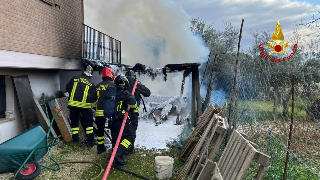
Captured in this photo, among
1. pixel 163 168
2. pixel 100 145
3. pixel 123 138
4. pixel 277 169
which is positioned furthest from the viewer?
pixel 100 145

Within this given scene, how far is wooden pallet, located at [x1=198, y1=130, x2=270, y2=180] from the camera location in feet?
7.35

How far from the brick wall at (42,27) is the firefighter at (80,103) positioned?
48.1 inches

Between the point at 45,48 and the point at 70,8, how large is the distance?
2202mm

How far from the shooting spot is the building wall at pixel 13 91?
518 cm

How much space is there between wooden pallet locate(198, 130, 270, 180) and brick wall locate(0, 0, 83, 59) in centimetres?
443

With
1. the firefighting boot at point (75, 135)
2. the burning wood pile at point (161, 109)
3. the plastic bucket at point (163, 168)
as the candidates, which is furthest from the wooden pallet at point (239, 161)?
the burning wood pile at point (161, 109)

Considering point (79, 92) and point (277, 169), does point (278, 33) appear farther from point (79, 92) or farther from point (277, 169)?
point (79, 92)

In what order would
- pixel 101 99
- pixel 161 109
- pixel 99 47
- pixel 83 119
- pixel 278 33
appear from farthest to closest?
pixel 161 109, pixel 99 47, pixel 278 33, pixel 83 119, pixel 101 99

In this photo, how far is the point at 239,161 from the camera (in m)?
2.50

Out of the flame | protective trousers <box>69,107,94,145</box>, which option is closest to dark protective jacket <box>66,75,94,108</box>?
protective trousers <box>69,107,94,145</box>

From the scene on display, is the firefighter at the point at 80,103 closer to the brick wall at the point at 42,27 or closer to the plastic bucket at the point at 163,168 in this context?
the brick wall at the point at 42,27

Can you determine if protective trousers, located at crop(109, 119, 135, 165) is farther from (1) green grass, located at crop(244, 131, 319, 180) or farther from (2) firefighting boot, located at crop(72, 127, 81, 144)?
(1) green grass, located at crop(244, 131, 319, 180)

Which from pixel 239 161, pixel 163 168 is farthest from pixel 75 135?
pixel 239 161

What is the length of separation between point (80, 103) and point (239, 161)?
4114 millimetres
